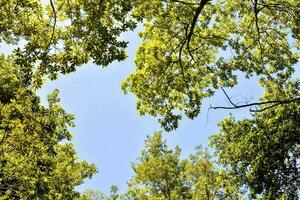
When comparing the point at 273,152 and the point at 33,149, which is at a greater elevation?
the point at 273,152

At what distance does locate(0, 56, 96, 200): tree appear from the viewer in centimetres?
1532

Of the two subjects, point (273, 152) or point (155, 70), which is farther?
point (273, 152)

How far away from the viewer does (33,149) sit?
16047 millimetres

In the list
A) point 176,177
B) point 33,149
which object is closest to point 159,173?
point 176,177

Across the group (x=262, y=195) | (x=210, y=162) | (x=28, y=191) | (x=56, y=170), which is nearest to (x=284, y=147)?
(x=262, y=195)

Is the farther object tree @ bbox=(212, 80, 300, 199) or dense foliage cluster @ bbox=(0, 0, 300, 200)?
tree @ bbox=(212, 80, 300, 199)

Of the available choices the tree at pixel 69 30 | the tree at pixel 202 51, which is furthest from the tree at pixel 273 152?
the tree at pixel 69 30

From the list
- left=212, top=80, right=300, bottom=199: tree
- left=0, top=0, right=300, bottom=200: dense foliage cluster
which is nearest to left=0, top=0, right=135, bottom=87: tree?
left=0, top=0, right=300, bottom=200: dense foliage cluster

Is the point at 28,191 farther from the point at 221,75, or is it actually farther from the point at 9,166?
the point at 221,75

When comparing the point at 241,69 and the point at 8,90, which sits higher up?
the point at 8,90

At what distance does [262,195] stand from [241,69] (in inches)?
435

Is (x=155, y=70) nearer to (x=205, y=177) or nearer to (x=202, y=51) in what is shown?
(x=202, y=51)

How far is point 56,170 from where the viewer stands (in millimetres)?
17703

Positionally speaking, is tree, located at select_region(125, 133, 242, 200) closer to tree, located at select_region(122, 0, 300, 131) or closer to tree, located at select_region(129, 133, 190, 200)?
tree, located at select_region(129, 133, 190, 200)
